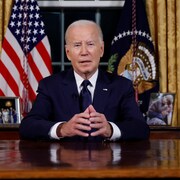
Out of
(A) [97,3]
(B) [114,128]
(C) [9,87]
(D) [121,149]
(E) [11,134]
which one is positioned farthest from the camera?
(A) [97,3]

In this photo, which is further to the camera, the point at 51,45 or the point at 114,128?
the point at 51,45

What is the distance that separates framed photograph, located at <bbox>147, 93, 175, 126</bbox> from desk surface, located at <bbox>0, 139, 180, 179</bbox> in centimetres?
201

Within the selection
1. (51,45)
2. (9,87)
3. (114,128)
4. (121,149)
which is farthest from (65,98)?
(51,45)

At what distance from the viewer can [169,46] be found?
14.3 feet


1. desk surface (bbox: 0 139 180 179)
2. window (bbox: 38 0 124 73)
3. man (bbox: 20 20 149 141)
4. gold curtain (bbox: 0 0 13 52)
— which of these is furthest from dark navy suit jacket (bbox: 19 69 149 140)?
window (bbox: 38 0 124 73)

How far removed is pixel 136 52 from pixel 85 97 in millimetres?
1914

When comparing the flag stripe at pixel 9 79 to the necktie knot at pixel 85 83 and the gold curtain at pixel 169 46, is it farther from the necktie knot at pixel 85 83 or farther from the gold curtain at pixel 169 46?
the necktie knot at pixel 85 83

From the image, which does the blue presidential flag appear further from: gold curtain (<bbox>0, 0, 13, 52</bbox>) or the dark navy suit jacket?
the dark navy suit jacket

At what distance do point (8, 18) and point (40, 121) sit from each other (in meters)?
2.07

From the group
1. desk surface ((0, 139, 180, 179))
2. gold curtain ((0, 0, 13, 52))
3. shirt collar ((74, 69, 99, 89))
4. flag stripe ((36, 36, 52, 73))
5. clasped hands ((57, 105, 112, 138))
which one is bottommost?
desk surface ((0, 139, 180, 179))

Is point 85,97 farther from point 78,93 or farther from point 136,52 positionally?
point 136,52

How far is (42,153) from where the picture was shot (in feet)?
6.03

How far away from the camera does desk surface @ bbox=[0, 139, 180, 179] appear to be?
139 centimetres

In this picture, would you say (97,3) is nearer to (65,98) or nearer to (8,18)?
(8,18)
